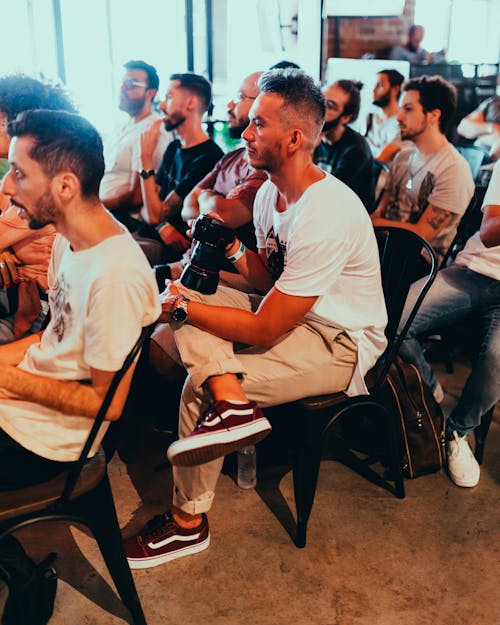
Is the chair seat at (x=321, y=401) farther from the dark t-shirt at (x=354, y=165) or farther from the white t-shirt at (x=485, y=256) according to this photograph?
the dark t-shirt at (x=354, y=165)

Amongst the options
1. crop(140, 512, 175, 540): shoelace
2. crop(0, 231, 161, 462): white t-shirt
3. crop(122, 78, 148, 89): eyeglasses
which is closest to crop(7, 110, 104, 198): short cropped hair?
crop(0, 231, 161, 462): white t-shirt

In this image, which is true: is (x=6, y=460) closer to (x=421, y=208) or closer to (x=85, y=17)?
(x=421, y=208)

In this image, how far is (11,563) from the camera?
59.1 inches

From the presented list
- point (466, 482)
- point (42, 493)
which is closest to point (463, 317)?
point (466, 482)

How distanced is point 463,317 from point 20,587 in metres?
1.71

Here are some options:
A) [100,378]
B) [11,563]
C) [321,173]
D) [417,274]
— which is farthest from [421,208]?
[11,563]

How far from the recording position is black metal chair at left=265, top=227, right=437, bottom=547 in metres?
1.87

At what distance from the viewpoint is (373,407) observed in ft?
6.76

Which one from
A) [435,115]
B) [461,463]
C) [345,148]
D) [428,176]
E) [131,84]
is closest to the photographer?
[461,463]

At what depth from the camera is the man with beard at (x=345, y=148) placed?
3127 millimetres

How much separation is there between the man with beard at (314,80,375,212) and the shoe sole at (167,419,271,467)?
171cm

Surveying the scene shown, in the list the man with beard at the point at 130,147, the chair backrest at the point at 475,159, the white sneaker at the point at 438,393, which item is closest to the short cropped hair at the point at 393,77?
the chair backrest at the point at 475,159

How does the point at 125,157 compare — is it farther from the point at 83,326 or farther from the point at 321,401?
the point at 83,326

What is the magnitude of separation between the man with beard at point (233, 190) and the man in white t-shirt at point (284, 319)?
1.41ft
